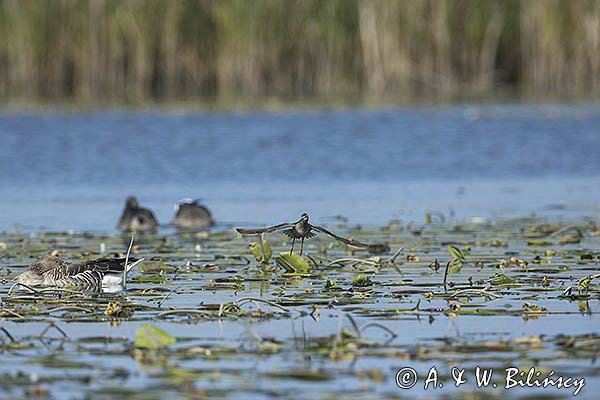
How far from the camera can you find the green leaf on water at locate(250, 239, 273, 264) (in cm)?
957

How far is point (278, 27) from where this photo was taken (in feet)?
83.7

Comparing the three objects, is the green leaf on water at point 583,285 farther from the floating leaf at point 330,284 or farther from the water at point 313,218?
the floating leaf at point 330,284

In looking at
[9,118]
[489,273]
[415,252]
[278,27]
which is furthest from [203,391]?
[278,27]

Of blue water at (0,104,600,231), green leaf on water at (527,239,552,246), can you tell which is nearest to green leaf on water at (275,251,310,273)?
green leaf on water at (527,239,552,246)

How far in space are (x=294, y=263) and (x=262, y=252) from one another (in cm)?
46

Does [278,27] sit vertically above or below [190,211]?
above

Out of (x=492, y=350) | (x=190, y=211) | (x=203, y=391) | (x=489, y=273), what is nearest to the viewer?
(x=203, y=391)

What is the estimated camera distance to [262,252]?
9602mm

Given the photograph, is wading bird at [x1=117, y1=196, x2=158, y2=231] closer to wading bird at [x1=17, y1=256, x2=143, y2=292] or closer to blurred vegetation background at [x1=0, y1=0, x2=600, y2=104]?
wading bird at [x1=17, y1=256, x2=143, y2=292]

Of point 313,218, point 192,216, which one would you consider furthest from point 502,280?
point 313,218

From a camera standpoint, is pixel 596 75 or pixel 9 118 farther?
pixel 596 75

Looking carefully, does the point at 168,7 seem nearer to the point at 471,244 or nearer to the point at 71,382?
the point at 471,244

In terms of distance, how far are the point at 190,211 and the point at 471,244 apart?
10.4 ft

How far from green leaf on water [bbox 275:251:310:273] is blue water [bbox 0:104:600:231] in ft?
12.1
